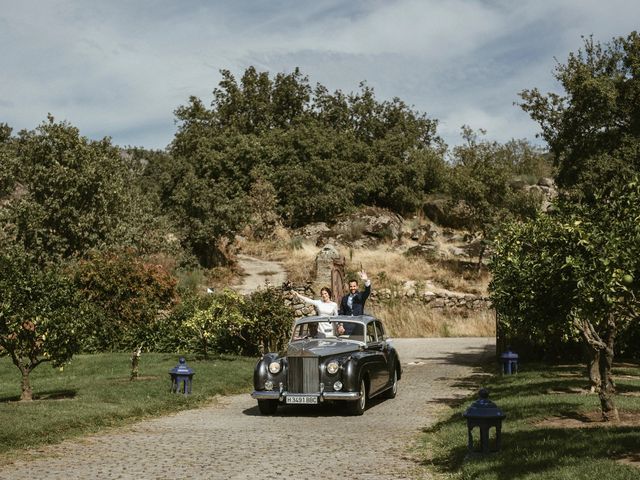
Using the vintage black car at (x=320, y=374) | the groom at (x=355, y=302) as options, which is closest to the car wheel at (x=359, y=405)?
the vintage black car at (x=320, y=374)

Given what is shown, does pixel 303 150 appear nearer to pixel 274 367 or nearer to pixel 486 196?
pixel 486 196

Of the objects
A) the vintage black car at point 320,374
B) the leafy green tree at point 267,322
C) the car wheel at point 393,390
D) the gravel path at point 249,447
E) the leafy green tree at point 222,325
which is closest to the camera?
the gravel path at point 249,447

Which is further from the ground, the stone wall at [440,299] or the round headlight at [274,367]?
the stone wall at [440,299]

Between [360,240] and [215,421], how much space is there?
3383 cm

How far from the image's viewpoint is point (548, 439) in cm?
891

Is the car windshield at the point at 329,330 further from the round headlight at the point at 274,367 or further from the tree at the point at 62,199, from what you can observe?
the tree at the point at 62,199

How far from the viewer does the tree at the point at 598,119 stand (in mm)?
21578

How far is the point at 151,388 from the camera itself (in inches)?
583

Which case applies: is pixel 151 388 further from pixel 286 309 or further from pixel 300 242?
pixel 300 242

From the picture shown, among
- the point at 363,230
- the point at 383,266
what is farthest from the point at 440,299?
the point at 363,230

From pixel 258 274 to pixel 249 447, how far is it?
27838 mm

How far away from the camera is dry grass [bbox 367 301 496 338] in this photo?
29.6 metres

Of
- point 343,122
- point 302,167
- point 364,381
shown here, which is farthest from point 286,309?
point 343,122

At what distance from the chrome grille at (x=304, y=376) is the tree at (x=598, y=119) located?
39.5 feet
